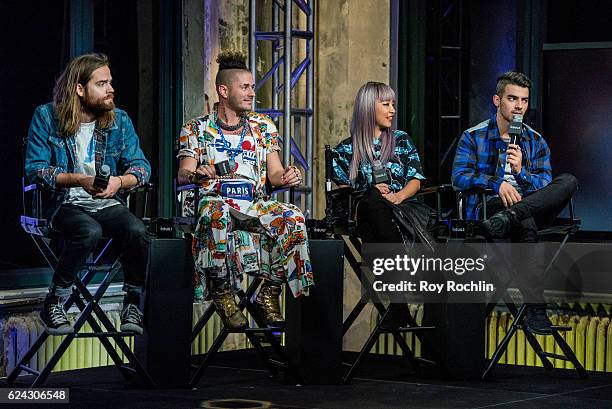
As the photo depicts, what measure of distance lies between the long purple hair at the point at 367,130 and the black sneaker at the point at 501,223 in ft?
2.16

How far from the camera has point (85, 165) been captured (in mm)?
5633

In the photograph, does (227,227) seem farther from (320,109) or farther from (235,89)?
(320,109)

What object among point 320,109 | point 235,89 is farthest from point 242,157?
point 320,109

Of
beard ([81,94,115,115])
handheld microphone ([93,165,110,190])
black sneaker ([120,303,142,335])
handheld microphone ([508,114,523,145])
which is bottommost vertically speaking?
black sneaker ([120,303,142,335])

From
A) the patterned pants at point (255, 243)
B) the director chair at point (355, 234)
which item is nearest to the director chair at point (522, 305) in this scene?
the director chair at point (355, 234)

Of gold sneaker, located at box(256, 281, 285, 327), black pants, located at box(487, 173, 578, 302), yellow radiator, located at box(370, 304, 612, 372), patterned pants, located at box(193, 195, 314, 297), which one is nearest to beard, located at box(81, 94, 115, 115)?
patterned pants, located at box(193, 195, 314, 297)

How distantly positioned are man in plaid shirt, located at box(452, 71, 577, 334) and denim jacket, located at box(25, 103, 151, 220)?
1659 millimetres

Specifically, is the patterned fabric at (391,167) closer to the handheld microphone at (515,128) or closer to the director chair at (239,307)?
the handheld microphone at (515,128)

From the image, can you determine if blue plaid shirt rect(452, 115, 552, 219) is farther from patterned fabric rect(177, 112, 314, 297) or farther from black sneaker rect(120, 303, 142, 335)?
black sneaker rect(120, 303, 142, 335)

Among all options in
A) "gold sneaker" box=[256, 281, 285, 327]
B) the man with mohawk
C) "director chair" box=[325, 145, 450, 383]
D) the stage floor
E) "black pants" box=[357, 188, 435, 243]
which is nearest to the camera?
the stage floor

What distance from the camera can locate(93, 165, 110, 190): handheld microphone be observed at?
5.38 m

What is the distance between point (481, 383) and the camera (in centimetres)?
592

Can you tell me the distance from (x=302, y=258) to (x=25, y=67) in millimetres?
1950

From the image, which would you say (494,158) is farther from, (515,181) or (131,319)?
(131,319)
